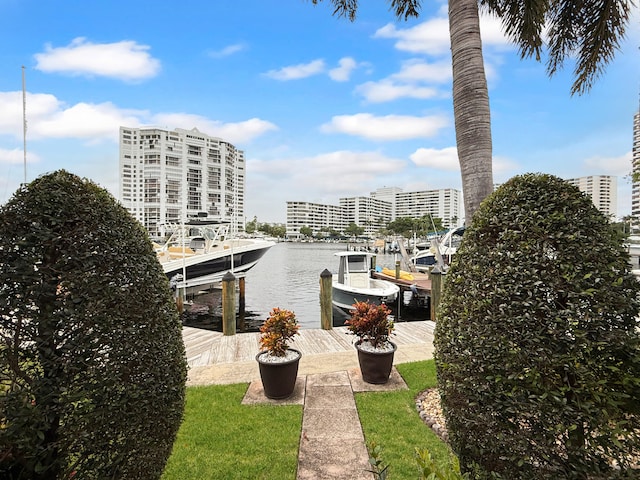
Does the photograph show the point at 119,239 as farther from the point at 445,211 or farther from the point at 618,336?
the point at 445,211

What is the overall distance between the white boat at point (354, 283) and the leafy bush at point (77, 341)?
12.3m

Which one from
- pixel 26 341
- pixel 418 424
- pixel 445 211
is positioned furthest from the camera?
pixel 445 211

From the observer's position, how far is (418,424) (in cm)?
387

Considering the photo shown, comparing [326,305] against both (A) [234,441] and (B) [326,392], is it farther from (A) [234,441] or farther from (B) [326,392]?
(A) [234,441]

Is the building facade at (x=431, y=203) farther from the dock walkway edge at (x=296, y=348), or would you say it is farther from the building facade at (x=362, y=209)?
the dock walkway edge at (x=296, y=348)

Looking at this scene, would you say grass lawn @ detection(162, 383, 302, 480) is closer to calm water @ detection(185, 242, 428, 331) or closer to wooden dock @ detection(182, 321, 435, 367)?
wooden dock @ detection(182, 321, 435, 367)

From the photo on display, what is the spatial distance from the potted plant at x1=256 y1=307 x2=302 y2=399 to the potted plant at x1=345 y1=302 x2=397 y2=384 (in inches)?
40.9

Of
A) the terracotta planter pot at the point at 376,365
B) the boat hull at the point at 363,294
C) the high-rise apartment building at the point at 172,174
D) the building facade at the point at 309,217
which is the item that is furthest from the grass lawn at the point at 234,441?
the building facade at the point at 309,217

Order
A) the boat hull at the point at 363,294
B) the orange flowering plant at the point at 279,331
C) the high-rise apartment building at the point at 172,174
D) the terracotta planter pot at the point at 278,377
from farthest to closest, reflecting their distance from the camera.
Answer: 1. the high-rise apartment building at the point at 172,174
2. the boat hull at the point at 363,294
3. the orange flowering plant at the point at 279,331
4. the terracotta planter pot at the point at 278,377

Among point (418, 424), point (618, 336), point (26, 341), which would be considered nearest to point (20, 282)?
point (26, 341)

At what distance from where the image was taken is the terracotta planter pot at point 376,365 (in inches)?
194

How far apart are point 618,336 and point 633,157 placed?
10308mm

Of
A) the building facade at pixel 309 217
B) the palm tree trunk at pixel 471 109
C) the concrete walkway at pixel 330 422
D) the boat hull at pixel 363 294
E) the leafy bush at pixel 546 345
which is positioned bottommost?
the boat hull at pixel 363 294

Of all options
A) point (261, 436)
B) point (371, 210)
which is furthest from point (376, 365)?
point (371, 210)
